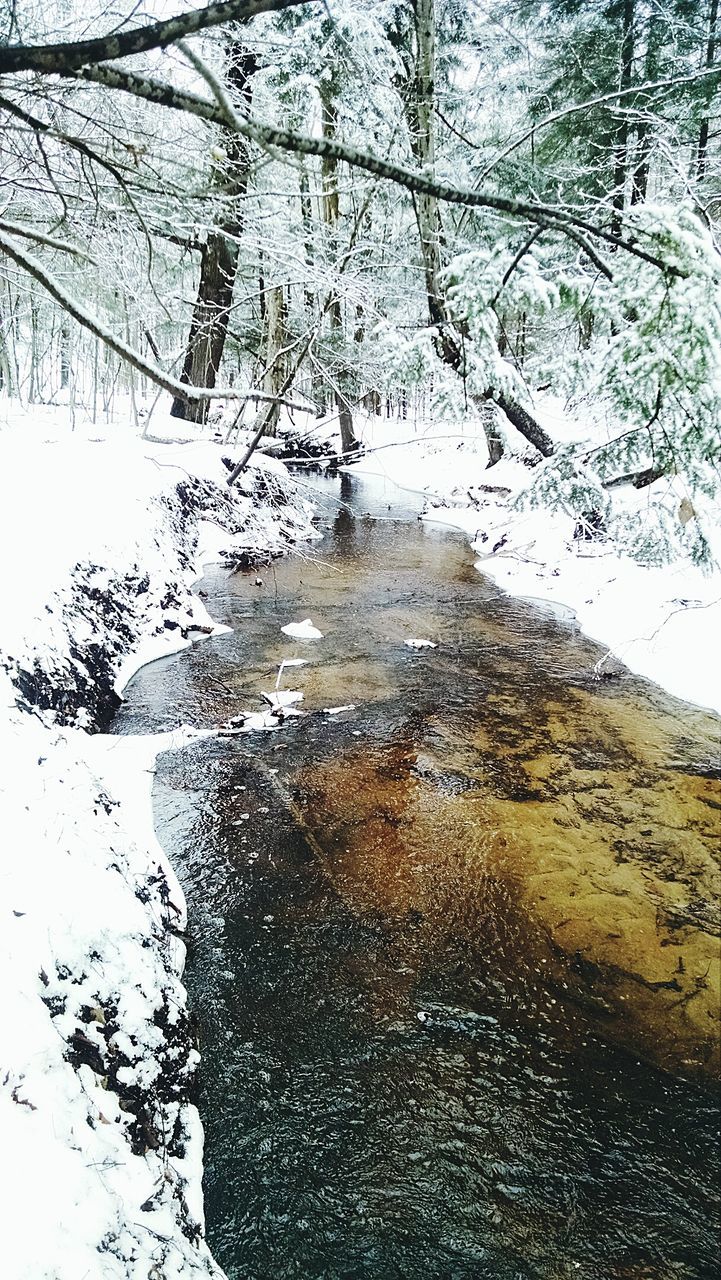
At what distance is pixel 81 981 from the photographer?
100 inches

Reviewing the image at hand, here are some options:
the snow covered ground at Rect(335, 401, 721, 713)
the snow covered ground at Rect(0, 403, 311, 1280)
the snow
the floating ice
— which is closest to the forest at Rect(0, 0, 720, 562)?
the snow covered ground at Rect(335, 401, 721, 713)

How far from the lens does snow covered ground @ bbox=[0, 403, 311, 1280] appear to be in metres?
1.82

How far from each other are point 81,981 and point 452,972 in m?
1.85

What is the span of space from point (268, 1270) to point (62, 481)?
24.6 ft

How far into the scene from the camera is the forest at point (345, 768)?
7.34 feet

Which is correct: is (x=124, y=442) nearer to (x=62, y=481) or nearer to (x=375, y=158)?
(x=62, y=481)

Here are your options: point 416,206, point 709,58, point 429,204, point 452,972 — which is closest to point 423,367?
point 416,206

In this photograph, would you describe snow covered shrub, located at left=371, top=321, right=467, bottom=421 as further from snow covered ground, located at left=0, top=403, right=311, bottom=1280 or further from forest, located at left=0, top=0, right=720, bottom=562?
snow covered ground, located at left=0, top=403, right=311, bottom=1280

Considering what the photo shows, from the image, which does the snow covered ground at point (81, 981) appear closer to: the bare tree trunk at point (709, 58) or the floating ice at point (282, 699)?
the floating ice at point (282, 699)

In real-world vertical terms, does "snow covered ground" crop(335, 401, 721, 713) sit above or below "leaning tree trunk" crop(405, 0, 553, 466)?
below

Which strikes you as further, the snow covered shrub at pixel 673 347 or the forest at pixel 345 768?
the snow covered shrub at pixel 673 347

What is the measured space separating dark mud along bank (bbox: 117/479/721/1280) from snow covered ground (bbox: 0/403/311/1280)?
0.27m

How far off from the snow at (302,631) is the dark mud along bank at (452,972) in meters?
1.05

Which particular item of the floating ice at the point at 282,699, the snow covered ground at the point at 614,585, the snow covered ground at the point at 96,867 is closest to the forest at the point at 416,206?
the snow covered ground at the point at 614,585
